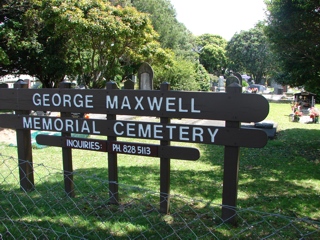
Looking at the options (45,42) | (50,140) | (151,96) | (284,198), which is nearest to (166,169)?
(151,96)

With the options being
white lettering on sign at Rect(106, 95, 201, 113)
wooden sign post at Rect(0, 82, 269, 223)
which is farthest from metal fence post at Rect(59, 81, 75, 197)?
white lettering on sign at Rect(106, 95, 201, 113)

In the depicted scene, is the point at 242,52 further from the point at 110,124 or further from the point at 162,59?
the point at 110,124

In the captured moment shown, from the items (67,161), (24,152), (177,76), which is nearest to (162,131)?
(67,161)

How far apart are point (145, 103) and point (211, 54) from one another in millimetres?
67609

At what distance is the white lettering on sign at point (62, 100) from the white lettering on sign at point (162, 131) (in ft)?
1.80

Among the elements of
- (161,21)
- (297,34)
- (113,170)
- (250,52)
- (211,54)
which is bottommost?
(113,170)

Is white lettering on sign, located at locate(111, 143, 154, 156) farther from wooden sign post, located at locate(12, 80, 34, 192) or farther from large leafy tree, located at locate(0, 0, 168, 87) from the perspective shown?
large leafy tree, located at locate(0, 0, 168, 87)

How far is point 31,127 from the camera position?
4820 millimetres

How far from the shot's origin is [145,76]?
16.5 metres

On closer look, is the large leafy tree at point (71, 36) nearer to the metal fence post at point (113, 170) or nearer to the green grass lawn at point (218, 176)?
the green grass lawn at point (218, 176)

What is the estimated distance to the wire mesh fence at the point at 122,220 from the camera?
3.66 meters

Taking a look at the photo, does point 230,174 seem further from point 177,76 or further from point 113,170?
point 177,76

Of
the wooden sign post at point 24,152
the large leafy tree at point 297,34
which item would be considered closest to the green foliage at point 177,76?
the large leafy tree at point 297,34

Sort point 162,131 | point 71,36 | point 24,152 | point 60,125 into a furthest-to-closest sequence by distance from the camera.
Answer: point 71,36 < point 24,152 < point 60,125 < point 162,131
